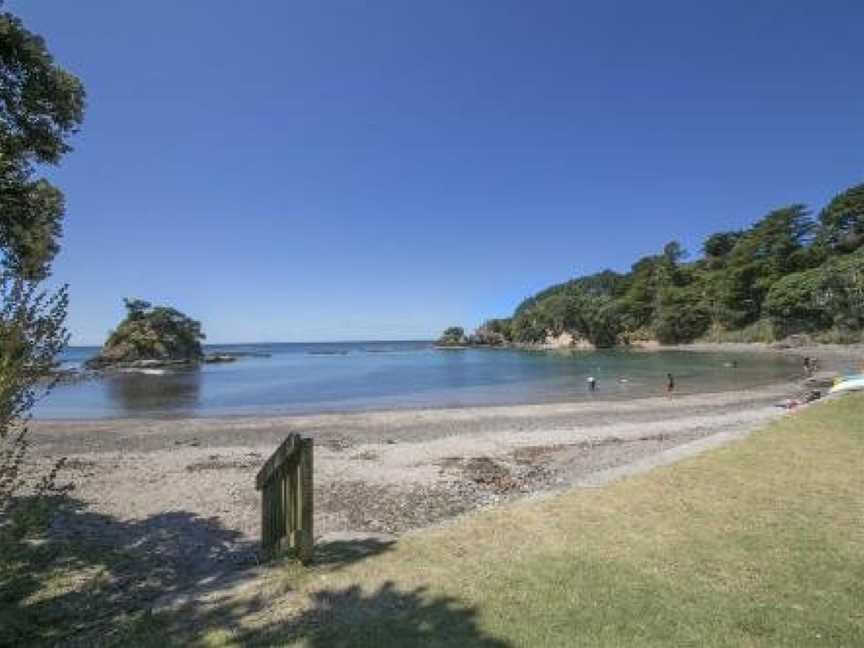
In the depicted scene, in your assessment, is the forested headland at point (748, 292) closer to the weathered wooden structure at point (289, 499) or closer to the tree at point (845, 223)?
the tree at point (845, 223)

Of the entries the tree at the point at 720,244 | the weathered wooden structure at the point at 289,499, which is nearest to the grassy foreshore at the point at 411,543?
the weathered wooden structure at the point at 289,499

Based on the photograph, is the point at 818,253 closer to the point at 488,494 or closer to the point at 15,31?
the point at 488,494

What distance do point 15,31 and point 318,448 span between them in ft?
43.5

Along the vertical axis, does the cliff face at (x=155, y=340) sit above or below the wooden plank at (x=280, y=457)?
above

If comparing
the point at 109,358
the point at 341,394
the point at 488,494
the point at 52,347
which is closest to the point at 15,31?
the point at 52,347

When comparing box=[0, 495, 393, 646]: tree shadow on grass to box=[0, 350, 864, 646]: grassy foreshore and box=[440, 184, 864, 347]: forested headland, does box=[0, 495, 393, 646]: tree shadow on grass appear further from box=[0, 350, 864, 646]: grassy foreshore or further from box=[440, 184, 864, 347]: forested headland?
box=[440, 184, 864, 347]: forested headland

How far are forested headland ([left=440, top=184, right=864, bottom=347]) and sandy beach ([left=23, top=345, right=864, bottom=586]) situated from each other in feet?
222

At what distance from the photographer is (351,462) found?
50.1 ft

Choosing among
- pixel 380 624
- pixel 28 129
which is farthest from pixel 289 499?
pixel 28 129

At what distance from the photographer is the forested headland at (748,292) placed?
83438 mm

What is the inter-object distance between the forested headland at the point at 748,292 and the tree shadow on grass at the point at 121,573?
3605 inches

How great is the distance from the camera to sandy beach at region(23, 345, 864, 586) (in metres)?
9.38

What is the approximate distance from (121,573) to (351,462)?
8.12m

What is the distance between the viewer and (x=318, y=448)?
18.2 metres
